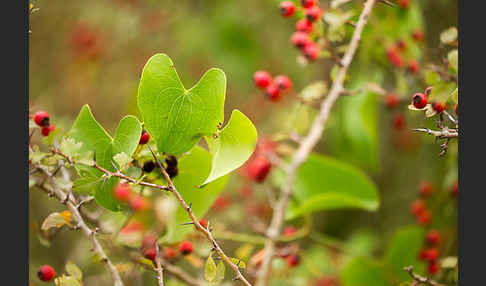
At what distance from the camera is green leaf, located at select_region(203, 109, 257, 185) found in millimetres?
549

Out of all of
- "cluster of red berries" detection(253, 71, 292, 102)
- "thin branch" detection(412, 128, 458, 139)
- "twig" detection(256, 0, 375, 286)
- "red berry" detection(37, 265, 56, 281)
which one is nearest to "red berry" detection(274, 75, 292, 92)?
"cluster of red berries" detection(253, 71, 292, 102)

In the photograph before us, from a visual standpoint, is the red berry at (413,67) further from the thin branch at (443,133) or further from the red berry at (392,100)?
the thin branch at (443,133)

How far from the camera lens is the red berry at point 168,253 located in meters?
0.77

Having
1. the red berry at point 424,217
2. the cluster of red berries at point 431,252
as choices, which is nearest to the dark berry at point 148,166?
the cluster of red berries at point 431,252

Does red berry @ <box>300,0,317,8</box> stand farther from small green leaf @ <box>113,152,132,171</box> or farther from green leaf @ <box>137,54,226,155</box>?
small green leaf @ <box>113,152,132,171</box>

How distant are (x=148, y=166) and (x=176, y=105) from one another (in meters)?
0.09

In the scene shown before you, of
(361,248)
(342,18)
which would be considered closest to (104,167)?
(342,18)

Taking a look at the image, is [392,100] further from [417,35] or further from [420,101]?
[420,101]

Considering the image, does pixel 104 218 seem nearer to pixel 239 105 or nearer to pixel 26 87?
pixel 26 87

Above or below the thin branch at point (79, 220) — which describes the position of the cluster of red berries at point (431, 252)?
below

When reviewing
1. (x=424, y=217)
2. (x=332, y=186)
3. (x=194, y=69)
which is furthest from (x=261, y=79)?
(x=194, y=69)

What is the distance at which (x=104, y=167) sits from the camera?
1.96 ft

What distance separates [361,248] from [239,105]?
109cm

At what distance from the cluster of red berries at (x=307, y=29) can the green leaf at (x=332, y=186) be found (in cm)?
27
